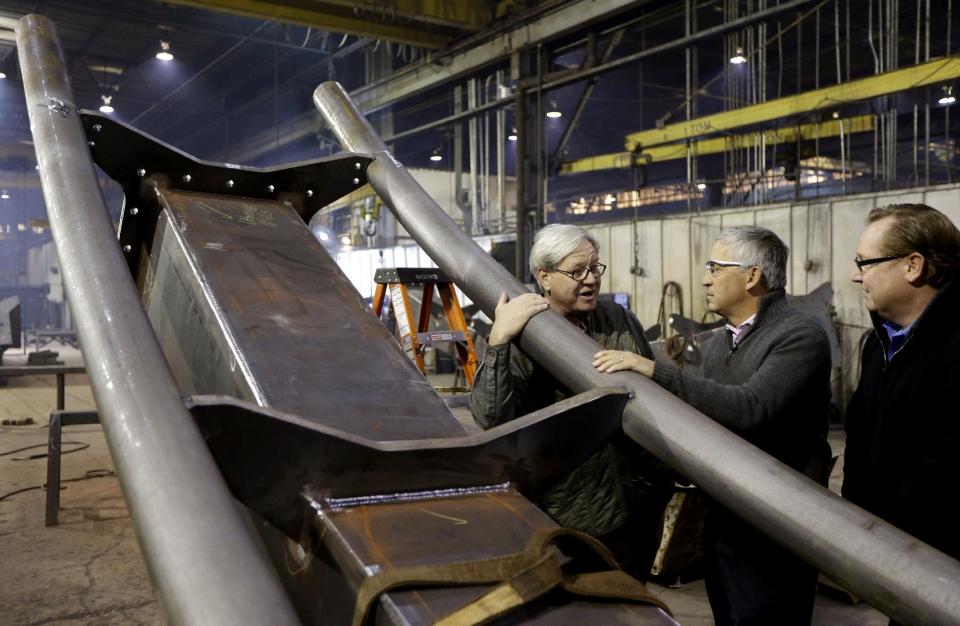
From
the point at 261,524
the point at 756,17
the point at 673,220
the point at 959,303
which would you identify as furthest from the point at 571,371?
the point at 673,220

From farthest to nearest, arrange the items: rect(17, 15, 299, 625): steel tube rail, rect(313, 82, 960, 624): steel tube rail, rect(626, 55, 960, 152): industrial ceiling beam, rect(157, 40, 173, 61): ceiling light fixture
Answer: rect(157, 40, 173, 61): ceiling light fixture → rect(626, 55, 960, 152): industrial ceiling beam → rect(313, 82, 960, 624): steel tube rail → rect(17, 15, 299, 625): steel tube rail

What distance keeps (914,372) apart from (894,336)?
0.42ft

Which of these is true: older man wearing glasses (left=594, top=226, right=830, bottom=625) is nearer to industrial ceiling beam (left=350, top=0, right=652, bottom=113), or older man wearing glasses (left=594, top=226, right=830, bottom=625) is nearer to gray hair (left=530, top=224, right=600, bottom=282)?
gray hair (left=530, top=224, right=600, bottom=282)

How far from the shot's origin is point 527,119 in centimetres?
1030

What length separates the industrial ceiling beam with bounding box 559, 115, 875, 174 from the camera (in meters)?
9.28

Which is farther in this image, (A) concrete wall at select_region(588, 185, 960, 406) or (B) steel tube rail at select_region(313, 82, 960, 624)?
(A) concrete wall at select_region(588, 185, 960, 406)

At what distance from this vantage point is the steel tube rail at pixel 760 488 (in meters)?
0.79

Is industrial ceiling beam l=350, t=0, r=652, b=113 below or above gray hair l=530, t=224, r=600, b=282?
above

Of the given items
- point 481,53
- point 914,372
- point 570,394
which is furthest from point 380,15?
point 914,372

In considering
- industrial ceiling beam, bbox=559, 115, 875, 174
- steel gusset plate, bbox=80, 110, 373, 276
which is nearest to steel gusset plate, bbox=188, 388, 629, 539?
steel gusset plate, bbox=80, 110, 373, 276

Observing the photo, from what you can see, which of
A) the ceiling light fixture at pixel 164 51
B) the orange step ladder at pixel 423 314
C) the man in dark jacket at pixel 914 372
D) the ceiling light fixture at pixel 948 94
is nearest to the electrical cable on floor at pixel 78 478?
the orange step ladder at pixel 423 314

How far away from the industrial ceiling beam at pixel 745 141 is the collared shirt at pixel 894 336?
797 cm

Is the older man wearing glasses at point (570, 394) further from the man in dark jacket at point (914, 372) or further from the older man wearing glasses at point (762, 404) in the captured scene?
the man in dark jacket at point (914, 372)

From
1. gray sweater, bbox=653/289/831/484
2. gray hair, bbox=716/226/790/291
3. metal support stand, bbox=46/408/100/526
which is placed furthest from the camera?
metal support stand, bbox=46/408/100/526
